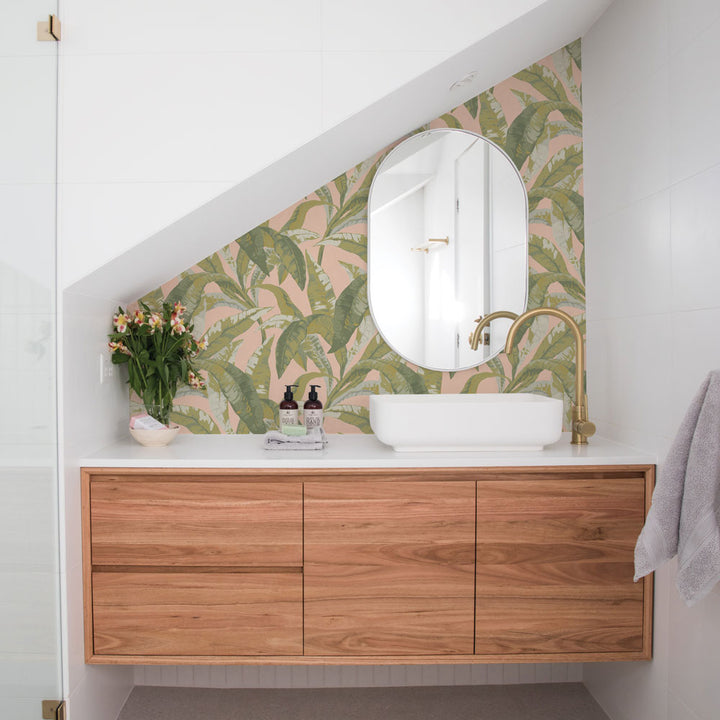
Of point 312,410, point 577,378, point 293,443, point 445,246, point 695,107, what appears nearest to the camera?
point 695,107

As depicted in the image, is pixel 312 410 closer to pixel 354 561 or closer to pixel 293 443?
pixel 293 443

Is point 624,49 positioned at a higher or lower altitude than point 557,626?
higher

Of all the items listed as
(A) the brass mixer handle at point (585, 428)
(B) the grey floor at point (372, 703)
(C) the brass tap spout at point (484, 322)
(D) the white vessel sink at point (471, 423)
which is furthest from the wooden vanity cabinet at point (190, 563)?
(A) the brass mixer handle at point (585, 428)

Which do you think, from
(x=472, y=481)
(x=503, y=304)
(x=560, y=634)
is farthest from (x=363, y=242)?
(x=560, y=634)

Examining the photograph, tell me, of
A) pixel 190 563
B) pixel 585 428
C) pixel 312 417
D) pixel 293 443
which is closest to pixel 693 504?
pixel 585 428

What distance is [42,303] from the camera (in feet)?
5.13

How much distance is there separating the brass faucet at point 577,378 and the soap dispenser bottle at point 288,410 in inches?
28.7

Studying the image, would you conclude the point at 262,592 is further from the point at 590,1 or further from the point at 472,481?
the point at 590,1

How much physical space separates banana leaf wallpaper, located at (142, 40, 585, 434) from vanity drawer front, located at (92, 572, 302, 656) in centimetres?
61

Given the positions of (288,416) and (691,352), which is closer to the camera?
(691,352)

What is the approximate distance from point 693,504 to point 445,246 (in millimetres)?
1209

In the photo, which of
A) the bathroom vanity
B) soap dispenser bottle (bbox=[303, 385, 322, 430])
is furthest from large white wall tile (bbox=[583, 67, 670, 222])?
soap dispenser bottle (bbox=[303, 385, 322, 430])

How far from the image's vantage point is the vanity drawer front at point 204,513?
Answer: 1.78 m

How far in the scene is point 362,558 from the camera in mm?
1785
